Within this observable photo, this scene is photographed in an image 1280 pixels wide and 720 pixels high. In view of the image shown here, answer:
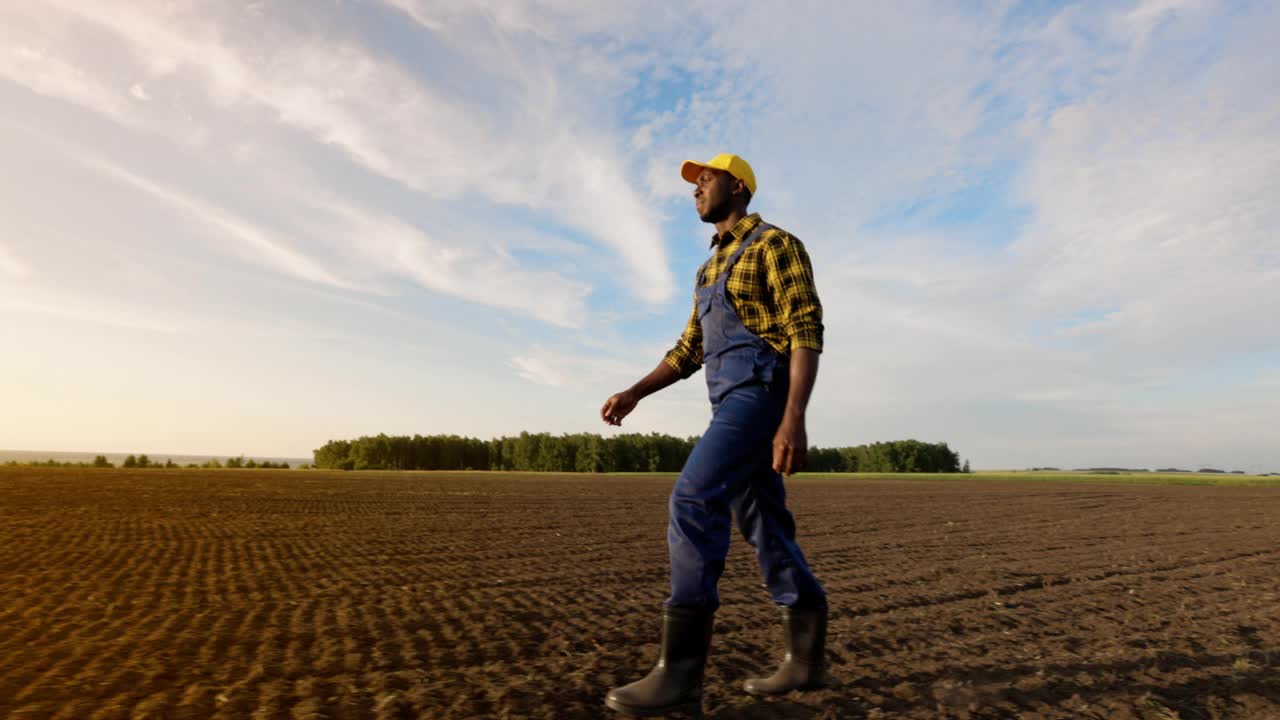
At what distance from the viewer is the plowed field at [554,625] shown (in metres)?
2.83

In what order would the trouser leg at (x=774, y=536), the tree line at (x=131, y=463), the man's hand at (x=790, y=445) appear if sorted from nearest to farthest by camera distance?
1. the man's hand at (x=790, y=445)
2. the trouser leg at (x=774, y=536)
3. the tree line at (x=131, y=463)

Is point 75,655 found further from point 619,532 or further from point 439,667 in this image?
point 619,532

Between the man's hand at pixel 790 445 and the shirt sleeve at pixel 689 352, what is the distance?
0.82 m

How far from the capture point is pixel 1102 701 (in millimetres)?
2967

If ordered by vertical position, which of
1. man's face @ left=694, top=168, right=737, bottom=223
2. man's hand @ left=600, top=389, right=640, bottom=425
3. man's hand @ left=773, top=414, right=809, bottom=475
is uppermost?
man's face @ left=694, top=168, right=737, bottom=223

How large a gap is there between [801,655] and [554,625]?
1.63m

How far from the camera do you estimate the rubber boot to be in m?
2.85

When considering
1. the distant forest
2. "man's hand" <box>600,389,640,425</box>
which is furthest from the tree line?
"man's hand" <box>600,389,640,425</box>

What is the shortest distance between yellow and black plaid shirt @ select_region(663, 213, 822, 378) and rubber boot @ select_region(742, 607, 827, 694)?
105cm

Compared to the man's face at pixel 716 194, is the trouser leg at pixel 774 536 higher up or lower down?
lower down

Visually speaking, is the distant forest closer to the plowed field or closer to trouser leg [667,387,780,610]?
the plowed field

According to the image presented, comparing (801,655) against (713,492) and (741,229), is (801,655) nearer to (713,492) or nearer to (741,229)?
(713,492)

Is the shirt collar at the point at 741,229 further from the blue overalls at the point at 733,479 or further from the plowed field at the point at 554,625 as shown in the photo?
the plowed field at the point at 554,625

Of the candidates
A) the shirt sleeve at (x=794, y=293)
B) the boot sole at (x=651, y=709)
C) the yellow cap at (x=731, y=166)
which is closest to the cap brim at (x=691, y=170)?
the yellow cap at (x=731, y=166)
